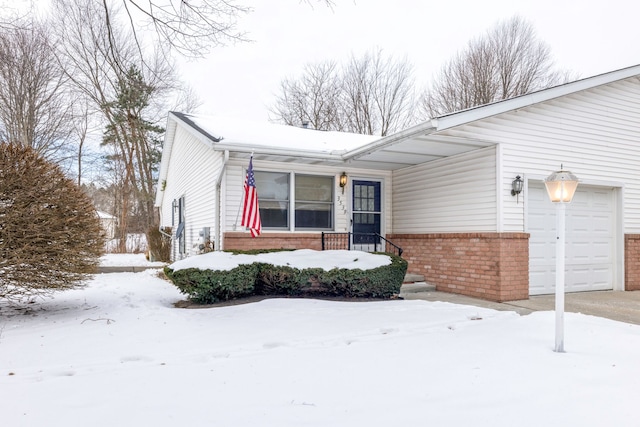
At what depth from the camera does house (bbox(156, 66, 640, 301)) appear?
23.9 feet

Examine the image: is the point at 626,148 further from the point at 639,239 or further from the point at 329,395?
the point at 329,395

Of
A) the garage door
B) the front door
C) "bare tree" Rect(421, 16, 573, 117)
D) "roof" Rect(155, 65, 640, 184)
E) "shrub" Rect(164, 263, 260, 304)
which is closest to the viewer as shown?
"shrub" Rect(164, 263, 260, 304)

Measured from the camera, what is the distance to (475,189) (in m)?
7.68

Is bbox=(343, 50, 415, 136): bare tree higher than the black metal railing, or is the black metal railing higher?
bbox=(343, 50, 415, 136): bare tree

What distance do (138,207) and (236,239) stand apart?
17.7 m

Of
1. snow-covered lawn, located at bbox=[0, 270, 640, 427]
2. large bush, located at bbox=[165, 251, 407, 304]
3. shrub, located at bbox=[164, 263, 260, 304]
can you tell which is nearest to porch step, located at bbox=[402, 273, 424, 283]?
large bush, located at bbox=[165, 251, 407, 304]

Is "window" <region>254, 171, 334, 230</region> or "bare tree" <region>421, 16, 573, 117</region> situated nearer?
"window" <region>254, 171, 334, 230</region>

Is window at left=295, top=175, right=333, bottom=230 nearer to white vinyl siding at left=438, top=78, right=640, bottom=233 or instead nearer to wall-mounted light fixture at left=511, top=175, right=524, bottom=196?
white vinyl siding at left=438, top=78, right=640, bottom=233

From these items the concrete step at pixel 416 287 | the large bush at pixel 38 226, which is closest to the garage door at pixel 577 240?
the concrete step at pixel 416 287

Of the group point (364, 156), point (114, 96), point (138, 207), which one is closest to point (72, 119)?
point (114, 96)

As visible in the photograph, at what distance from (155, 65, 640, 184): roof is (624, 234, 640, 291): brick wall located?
3.22 m

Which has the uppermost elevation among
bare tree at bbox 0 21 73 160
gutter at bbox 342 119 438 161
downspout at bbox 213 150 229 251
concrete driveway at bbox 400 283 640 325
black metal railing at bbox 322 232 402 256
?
bare tree at bbox 0 21 73 160

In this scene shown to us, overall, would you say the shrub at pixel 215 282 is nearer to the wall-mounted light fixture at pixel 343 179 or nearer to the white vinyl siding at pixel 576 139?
the wall-mounted light fixture at pixel 343 179

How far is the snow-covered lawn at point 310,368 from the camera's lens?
2711mm
